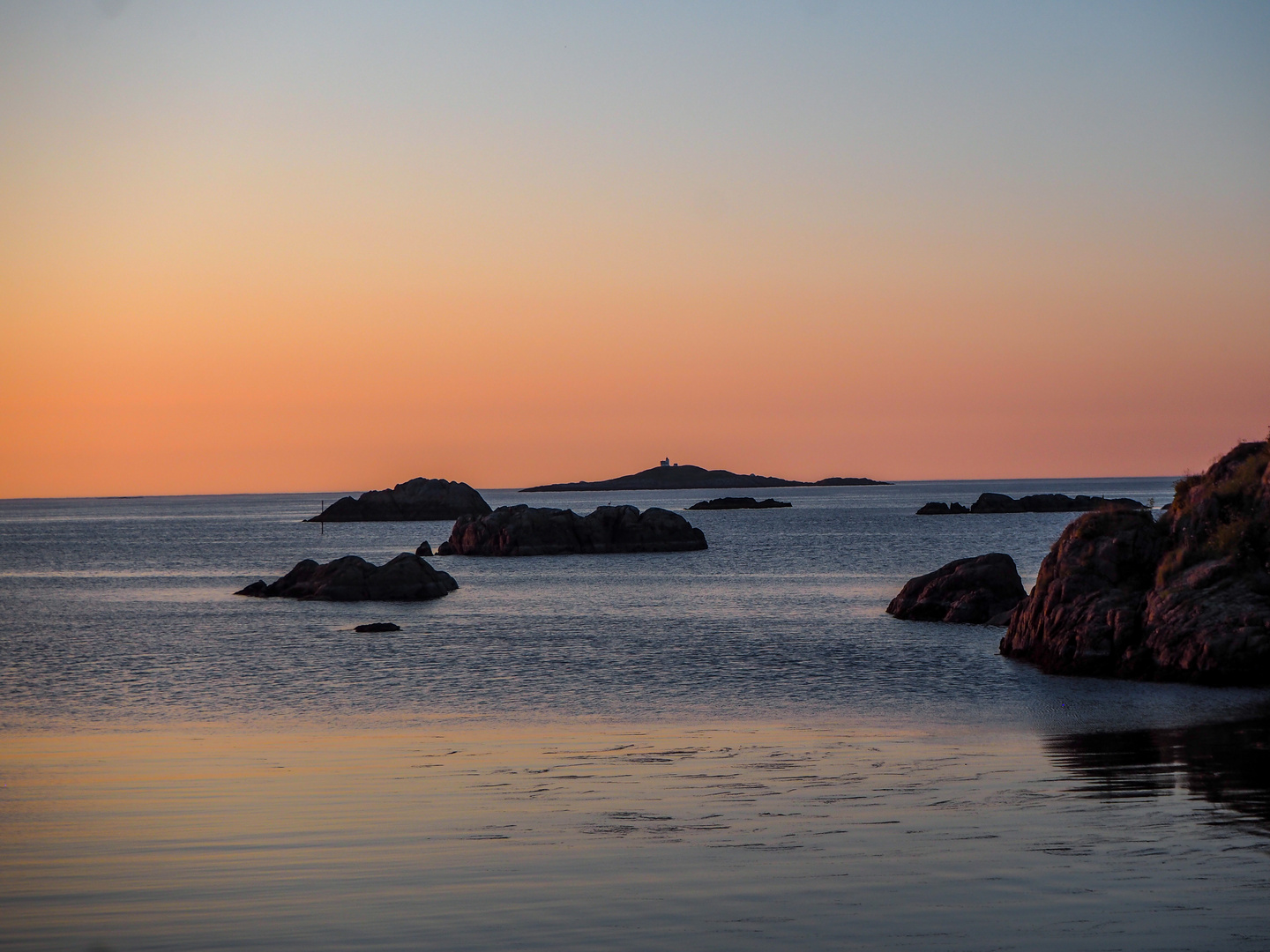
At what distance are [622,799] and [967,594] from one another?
33.8 meters

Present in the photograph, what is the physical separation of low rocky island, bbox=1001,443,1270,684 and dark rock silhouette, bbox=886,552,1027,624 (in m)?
9.36

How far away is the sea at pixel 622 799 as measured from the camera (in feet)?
34.4

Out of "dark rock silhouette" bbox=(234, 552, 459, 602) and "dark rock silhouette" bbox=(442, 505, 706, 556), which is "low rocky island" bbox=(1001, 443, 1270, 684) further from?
"dark rock silhouette" bbox=(442, 505, 706, 556)

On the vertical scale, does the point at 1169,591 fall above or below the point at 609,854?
above

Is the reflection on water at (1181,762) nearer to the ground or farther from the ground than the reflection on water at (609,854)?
nearer to the ground

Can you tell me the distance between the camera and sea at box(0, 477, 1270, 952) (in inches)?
413

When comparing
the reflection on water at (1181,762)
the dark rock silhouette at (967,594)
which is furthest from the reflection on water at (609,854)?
the dark rock silhouette at (967,594)

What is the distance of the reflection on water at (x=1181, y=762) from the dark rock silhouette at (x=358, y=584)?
45.8m

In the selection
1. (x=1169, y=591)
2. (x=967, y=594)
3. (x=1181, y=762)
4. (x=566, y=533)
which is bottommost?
(x=1181, y=762)

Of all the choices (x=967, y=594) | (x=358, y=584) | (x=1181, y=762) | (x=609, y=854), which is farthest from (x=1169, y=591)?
(x=358, y=584)

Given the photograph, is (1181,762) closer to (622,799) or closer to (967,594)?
(622,799)

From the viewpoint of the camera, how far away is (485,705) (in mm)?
27078

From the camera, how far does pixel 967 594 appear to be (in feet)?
154

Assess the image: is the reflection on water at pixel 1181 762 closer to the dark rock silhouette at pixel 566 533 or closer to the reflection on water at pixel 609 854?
the reflection on water at pixel 609 854
